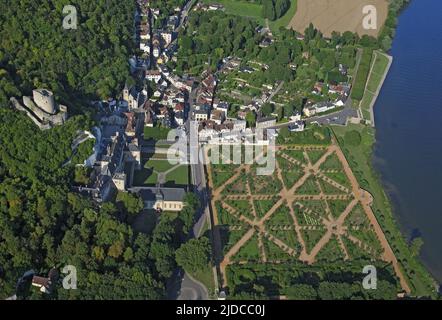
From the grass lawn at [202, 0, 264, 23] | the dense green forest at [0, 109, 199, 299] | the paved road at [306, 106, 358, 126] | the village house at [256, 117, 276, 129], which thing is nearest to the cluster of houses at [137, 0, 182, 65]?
the grass lawn at [202, 0, 264, 23]

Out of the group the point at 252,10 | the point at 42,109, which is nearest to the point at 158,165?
the point at 42,109

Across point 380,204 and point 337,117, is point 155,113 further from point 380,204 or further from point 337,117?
point 380,204

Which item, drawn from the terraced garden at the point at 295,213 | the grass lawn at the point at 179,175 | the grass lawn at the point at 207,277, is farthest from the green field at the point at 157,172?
the grass lawn at the point at 207,277

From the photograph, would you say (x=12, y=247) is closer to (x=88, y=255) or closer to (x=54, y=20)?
(x=88, y=255)

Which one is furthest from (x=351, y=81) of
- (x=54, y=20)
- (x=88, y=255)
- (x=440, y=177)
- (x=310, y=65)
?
(x=88, y=255)

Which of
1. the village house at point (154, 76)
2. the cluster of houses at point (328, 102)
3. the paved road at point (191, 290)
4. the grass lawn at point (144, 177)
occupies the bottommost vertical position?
the paved road at point (191, 290)

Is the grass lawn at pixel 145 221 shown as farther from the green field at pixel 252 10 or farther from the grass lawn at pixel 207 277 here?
the green field at pixel 252 10
